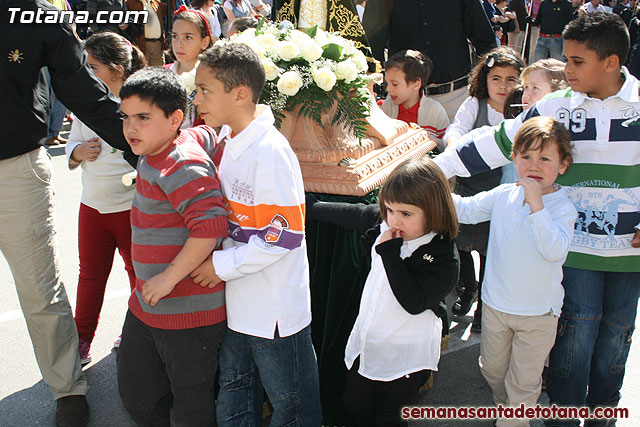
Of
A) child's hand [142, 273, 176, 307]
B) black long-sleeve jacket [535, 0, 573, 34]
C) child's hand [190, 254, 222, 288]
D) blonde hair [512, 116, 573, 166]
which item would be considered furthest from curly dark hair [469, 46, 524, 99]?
black long-sleeve jacket [535, 0, 573, 34]

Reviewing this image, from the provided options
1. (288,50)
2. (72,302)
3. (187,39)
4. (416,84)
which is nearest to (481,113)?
(416,84)

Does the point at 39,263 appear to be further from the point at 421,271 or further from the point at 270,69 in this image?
the point at 421,271

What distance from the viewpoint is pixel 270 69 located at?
258cm

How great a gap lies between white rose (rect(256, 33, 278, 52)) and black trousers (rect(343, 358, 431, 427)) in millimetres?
1423

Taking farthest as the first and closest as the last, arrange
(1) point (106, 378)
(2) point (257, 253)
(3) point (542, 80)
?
(1) point (106, 378), (3) point (542, 80), (2) point (257, 253)

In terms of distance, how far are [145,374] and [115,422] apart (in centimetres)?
81

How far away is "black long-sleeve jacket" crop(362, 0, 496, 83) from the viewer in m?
4.68

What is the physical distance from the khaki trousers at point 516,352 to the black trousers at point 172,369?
116 centimetres

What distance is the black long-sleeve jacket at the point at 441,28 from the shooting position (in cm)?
468

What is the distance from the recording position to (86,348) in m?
3.37

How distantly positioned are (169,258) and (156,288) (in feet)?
0.39

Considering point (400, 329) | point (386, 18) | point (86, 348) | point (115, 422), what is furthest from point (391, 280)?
point (386, 18)

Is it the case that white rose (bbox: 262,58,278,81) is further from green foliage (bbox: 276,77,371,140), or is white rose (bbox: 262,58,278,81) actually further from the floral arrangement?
green foliage (bbox: 276,77,371,140)

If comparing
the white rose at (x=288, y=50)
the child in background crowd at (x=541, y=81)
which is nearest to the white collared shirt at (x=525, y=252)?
the child in background crowd at (x=541, y=81)
